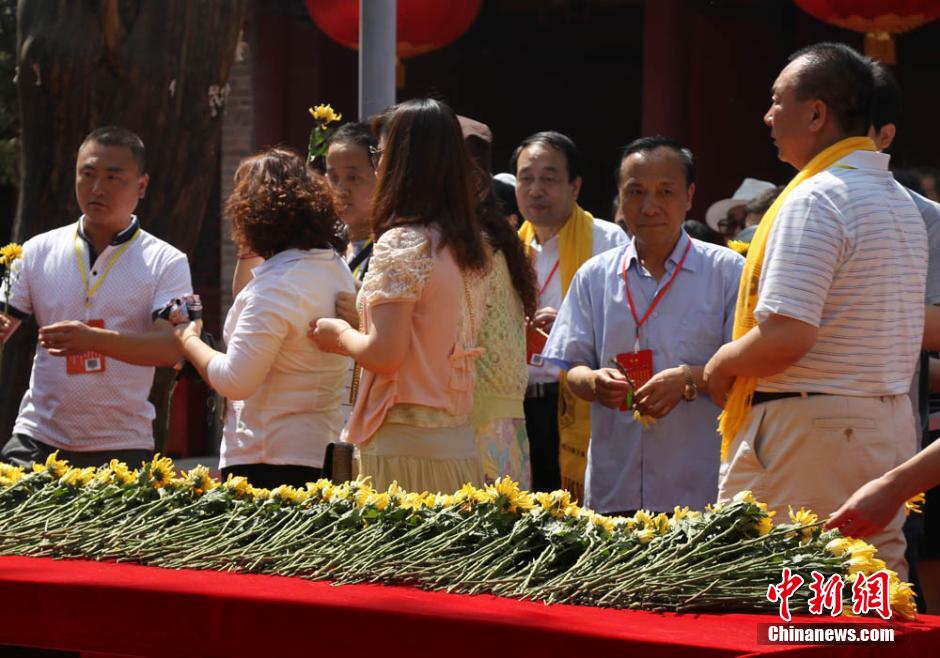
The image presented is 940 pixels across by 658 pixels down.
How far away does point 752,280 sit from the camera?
3494 millimetres

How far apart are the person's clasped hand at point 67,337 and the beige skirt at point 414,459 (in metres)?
1.18

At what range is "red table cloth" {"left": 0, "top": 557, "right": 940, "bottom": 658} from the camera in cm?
226

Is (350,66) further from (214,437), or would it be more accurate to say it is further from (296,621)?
(296,621)

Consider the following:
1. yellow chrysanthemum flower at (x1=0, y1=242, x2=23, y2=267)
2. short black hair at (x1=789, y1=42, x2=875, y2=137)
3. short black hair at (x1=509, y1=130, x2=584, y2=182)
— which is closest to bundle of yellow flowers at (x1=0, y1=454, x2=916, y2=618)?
short black hair at (x1=789, y1=42, x2=875, y2=137)

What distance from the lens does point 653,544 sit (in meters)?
2.63

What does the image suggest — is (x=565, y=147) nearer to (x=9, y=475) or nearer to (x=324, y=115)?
(x=324, y=115)

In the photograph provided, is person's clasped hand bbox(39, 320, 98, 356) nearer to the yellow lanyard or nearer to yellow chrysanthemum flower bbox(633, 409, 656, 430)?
the yellow lanyard

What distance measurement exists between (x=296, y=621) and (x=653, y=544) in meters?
0.63

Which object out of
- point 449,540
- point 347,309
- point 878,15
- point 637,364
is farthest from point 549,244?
point 449,540

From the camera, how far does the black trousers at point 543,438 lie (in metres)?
5.18

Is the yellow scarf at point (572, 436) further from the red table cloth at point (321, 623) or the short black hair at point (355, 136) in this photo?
the red table cloth at point (321, 623)

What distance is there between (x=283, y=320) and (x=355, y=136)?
0.86 m

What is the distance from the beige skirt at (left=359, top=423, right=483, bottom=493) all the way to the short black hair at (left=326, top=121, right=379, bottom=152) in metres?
1.21

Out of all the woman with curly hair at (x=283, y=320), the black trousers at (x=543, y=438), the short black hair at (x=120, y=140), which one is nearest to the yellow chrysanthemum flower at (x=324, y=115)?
the short black hair at (x=120, y=140)
